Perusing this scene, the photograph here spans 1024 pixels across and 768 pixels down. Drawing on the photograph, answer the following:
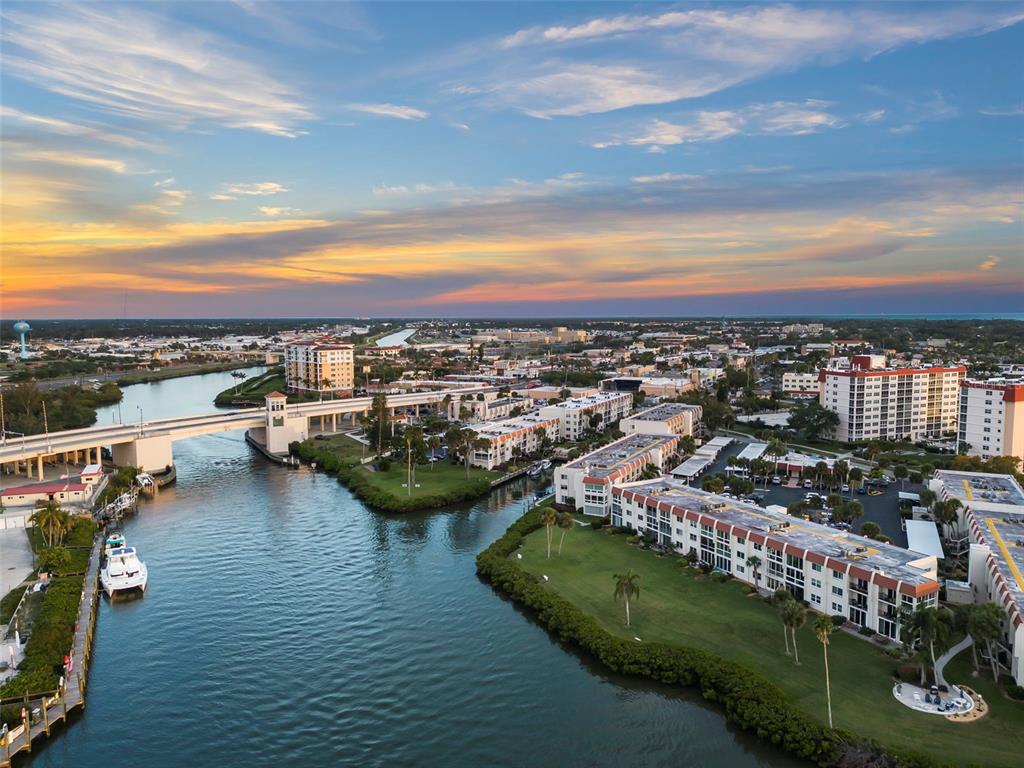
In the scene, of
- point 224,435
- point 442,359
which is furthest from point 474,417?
point 442,359

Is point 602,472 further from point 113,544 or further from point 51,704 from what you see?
point 51,704


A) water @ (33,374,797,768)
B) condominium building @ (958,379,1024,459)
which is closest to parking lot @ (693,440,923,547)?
condominium building @ (958,379,1024,459)

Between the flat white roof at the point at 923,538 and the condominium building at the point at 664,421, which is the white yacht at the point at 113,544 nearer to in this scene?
the flat white roof at the point at 923,538

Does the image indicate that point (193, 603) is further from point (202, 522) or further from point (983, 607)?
point (983, 607)

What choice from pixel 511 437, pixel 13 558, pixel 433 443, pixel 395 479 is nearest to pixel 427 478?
pixel 395 479

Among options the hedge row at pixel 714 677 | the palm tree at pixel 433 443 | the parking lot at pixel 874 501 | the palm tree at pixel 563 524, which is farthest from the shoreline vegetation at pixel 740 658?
the palm tree at pixel 433 443

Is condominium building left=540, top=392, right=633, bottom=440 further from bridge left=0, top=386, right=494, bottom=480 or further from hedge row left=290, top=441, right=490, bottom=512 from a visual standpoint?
bridge left=0, top=386, right=494, bottom=480
